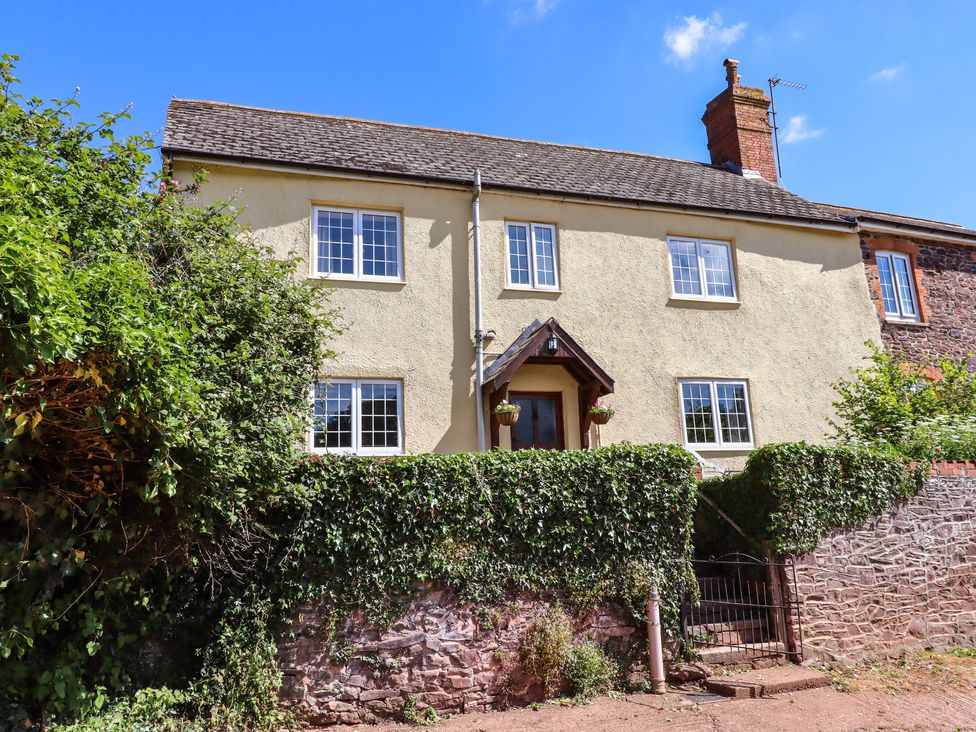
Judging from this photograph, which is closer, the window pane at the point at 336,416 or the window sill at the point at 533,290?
the window pane at the point at 336,416

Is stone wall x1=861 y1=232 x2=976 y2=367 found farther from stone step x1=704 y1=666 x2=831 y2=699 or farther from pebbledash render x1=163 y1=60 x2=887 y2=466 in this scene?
stone step x1=704 y1=666 x2=831 y2=699

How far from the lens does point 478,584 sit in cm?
793

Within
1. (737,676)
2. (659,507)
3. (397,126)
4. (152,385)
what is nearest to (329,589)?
(152,385)

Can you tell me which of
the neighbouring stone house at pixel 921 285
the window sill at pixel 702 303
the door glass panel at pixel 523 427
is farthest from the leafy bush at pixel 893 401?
the door glass panel at pixel 523 427

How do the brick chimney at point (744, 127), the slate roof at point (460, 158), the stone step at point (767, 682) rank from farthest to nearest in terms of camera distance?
the brick chimney at point (744, 127) < the slate roof at point (460, 158) < the stone step at point (767, 682)

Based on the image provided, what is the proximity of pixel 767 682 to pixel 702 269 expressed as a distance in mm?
9167

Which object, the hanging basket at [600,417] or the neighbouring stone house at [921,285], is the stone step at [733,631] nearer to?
the hanging basket at [600,417]

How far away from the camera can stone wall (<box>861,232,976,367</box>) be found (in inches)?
651

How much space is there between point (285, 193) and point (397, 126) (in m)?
4.83

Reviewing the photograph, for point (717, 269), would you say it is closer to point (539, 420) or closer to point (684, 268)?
point (684, 268)

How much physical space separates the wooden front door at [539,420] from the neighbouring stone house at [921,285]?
840cm

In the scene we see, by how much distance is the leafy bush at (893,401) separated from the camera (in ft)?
42.8

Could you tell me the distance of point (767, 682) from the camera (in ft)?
27.2

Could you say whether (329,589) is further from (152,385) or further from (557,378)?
(557,378)
